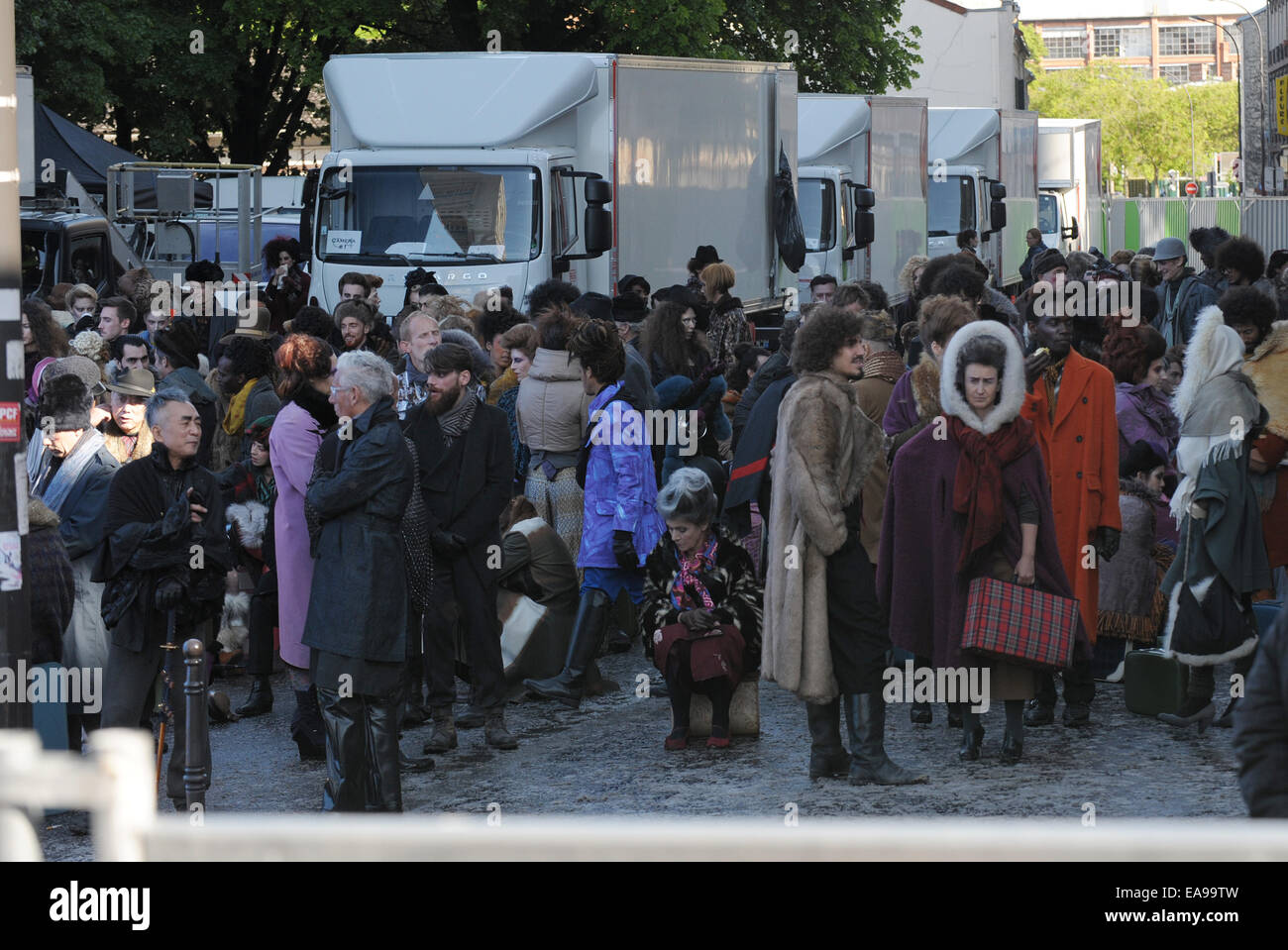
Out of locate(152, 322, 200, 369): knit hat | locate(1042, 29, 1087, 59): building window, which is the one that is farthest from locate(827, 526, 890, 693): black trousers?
locate(1042, 29, 1087, 59): building window

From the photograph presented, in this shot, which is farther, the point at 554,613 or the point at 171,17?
the point at 171,17

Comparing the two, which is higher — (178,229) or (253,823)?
(178,229)

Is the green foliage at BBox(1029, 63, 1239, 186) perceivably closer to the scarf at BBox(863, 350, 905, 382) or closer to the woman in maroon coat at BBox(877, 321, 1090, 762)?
the scarf at BBox(863, 350, 905, 382)

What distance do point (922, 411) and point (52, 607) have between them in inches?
152

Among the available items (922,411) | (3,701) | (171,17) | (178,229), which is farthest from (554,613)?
(171,17)

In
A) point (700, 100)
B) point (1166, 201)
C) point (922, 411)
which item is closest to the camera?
point (922, 411)

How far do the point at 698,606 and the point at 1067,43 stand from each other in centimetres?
19060

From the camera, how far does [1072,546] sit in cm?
861

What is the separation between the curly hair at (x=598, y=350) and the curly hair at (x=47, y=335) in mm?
3637

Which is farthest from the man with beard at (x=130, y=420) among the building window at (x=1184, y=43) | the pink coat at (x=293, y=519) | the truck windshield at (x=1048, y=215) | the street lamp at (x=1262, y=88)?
the building window at (x=1184, y=43)

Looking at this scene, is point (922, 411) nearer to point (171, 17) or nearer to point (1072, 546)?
point (1072, 546)

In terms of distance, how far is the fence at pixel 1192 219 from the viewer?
107ft

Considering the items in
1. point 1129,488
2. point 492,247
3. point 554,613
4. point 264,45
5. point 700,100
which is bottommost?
point 554,613

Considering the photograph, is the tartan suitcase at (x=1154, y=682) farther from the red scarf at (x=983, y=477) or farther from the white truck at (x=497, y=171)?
the white truck at (x=497, y=171)
